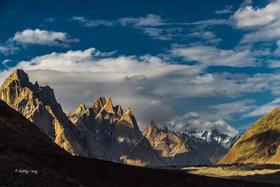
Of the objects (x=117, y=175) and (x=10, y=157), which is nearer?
(x=10, y=157)

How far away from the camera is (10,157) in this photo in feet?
395

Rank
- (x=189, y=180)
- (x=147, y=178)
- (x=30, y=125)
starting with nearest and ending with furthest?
(x=147, y=178) → (x=189, y=180) → (x=30, y=125)

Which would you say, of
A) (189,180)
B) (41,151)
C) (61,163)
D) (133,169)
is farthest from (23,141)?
(189,180)

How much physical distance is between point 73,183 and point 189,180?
61083 millimetres

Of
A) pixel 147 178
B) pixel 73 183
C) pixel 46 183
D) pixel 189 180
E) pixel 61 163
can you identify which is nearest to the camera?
pixel 46 183

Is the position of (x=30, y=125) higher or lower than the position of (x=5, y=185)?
higher

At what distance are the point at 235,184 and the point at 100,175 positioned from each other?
156ft

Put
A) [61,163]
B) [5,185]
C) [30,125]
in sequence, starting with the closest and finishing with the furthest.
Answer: [5,185], [61,163], [30,125]

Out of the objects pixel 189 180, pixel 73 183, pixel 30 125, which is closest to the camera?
pixel 73 183

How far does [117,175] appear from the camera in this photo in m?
151

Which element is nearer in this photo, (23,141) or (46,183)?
(46,183)

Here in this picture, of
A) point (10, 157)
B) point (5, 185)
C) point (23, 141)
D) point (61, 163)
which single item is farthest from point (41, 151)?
point (5, 185)

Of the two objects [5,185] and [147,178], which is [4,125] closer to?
[147,178]

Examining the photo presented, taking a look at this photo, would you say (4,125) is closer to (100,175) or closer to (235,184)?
(100,175)
